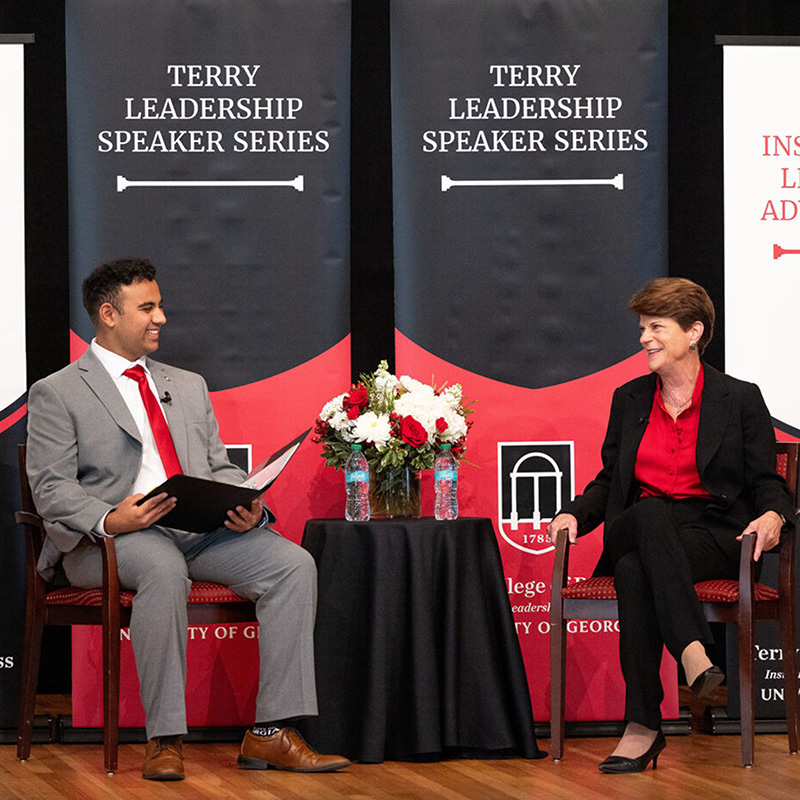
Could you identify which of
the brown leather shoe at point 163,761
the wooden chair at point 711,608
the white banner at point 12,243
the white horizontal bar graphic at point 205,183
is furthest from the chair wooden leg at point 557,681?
the white banner at point 12,243

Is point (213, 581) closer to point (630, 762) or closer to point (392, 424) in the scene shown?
point (392, 424)

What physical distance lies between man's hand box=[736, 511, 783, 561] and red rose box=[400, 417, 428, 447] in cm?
102

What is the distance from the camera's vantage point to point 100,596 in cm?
361

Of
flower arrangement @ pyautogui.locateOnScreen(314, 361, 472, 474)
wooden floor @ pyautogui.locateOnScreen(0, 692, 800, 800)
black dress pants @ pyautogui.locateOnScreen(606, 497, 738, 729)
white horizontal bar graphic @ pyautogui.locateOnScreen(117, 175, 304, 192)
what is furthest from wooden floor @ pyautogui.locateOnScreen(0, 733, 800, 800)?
white horizontal bar graphic @ pyautogui.locateOnScreen(117, 175, 304, 192)

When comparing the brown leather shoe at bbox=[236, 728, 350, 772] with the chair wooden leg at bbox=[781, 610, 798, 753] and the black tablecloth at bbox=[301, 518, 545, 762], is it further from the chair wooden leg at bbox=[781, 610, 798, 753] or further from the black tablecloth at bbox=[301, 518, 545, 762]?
the chair wooden leg at bbox=[781, 610, 798, 753]

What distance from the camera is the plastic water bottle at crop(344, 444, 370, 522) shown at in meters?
3.90

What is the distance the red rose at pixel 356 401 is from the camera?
3.91 m

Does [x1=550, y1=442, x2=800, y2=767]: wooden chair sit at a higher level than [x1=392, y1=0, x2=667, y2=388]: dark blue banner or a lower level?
lower

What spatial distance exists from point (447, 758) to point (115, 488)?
1.31 metres

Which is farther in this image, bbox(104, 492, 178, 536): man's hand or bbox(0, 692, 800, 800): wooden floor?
bbox(104, 492, 178, 536): man's hand

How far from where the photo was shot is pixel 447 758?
12.2ft

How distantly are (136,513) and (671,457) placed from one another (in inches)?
65.4

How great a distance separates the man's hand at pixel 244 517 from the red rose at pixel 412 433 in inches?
19.6

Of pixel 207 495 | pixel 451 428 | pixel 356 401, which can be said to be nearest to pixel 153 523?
pixel 207 495
